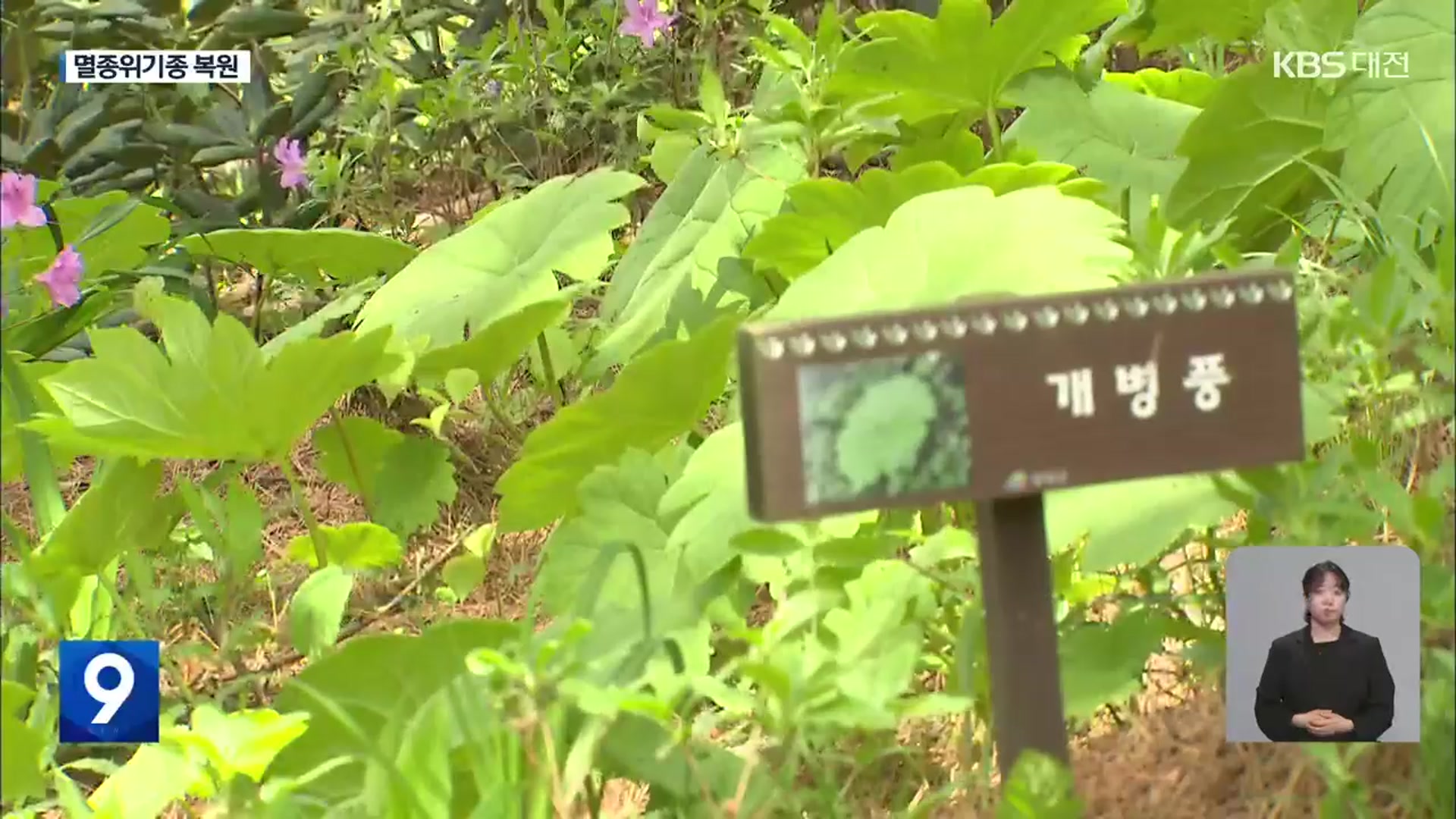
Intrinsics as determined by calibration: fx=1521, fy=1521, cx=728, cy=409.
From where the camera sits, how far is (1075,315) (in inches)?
31.8


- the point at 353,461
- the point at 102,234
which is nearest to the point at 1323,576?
the point at 353,461

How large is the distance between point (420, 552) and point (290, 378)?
431 mm

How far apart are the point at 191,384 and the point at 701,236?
55 cm

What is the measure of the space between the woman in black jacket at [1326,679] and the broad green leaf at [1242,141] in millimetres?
493

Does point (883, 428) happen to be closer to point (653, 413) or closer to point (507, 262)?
point (653, 413)

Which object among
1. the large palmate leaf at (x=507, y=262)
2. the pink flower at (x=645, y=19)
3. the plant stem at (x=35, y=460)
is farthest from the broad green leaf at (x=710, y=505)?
the pink flower at (x=645, y=19)

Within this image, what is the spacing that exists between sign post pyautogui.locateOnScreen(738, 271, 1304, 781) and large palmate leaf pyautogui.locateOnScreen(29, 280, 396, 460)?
613mm

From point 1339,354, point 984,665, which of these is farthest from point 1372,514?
point 984,665

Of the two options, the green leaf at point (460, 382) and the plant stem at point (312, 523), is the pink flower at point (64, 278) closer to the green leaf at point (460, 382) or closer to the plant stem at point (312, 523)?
Result: the plant stem at point (312, 523)

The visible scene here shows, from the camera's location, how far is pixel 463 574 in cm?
144

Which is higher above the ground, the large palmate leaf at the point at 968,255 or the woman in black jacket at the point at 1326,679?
the large palmate leaf at the point at 968,255

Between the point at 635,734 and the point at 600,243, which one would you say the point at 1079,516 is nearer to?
the point at 635,734

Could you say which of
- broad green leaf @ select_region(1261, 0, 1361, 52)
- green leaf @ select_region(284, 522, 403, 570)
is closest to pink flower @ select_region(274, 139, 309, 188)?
green leaf @ select_region(284, 522, 403, 570)

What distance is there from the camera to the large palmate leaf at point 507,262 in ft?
5.22
